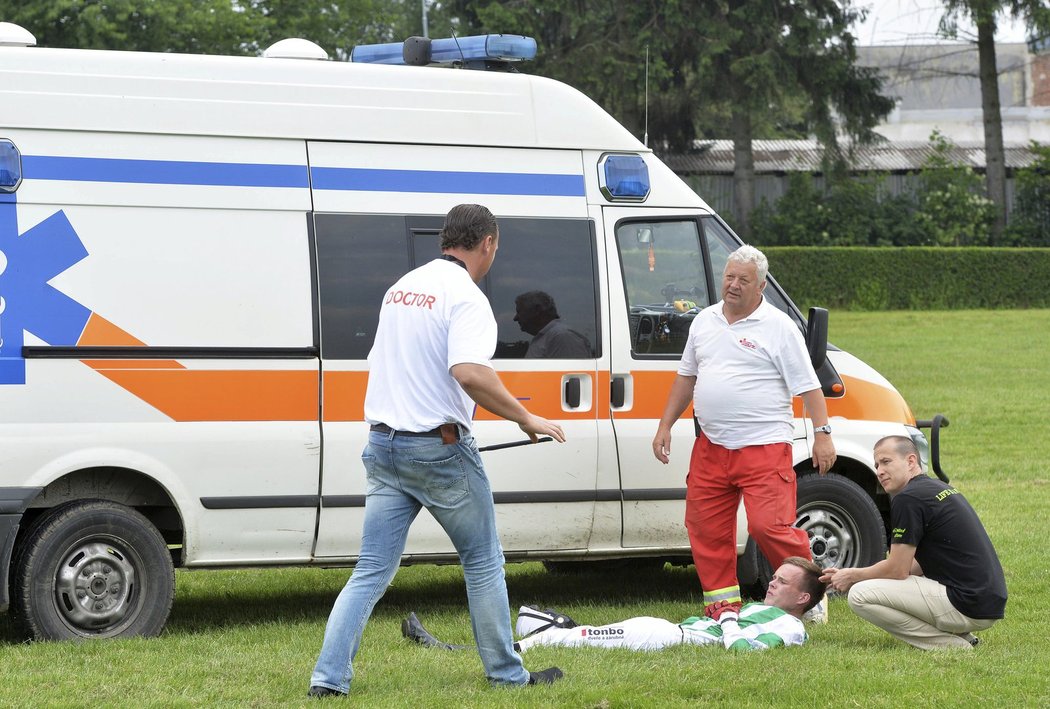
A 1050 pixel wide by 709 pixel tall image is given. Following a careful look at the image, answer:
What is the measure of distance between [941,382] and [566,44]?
49.0ft

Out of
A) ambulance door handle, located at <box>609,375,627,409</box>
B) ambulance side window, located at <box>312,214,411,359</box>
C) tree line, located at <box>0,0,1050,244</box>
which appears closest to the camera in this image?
ambulance side window, located at <box>312,214,411,359</box>

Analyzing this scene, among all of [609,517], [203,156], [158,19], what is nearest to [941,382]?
[609,517]

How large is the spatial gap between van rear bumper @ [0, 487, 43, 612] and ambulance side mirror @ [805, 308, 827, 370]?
352 centimetres

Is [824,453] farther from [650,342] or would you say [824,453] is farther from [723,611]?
[650,342]

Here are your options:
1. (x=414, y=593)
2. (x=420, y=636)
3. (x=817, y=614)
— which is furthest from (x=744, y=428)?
(x=414, y=593)

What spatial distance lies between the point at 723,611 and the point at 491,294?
1764 millimetres

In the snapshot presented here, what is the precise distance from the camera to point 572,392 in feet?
22.6

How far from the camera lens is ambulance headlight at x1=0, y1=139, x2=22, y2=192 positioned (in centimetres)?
615

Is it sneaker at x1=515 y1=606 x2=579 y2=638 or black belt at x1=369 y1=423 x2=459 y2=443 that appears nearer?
black belt at x1=369 y1=423 x2=459 y2=443

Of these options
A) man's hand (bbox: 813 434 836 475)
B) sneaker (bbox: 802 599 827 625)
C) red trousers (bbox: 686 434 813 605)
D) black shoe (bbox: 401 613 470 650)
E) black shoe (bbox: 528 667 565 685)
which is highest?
man's hand (bbox: 813 434 836 475)

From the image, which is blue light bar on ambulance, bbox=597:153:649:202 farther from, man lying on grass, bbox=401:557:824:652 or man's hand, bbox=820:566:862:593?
man's hand, bbox=820:566:862:593

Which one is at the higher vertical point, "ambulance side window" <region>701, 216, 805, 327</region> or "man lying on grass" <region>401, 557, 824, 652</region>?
"ambulance side window" <region>701, 216, 805, 327</region>

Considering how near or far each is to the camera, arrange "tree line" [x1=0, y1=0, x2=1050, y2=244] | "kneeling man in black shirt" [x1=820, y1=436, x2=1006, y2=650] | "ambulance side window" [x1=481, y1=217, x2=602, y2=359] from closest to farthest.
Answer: "kneeling man in black shirt" [x1=820, y1=436, x2=1006, y2=650] < "ambulance side window" [x1=481, y1=217, x2=602, y2=359] < "tree line" [x1=0, y1=0, x2=1050, y2=244]

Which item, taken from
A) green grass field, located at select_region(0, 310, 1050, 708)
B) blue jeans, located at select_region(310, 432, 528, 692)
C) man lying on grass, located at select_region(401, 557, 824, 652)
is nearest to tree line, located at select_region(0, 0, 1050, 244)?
green grass field, located at select_region(0, 310, 1050, 708)
